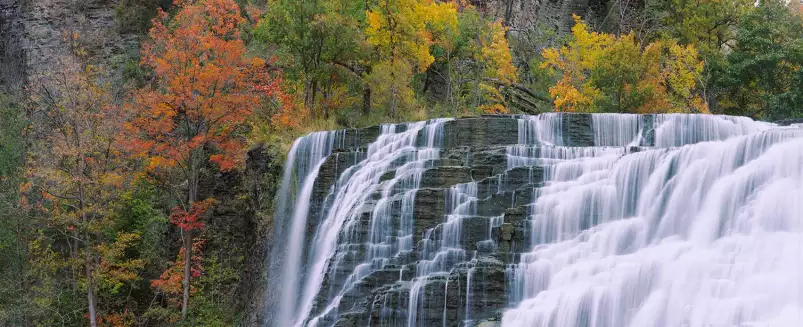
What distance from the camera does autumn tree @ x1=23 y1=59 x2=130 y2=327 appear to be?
29484 mm

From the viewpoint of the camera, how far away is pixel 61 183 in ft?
96.9

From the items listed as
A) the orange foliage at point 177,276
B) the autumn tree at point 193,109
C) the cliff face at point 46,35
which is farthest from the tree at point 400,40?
the cliff face at point 46,35

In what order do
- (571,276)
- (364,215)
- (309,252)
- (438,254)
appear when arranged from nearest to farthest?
(571,276), (438,254), (364,215), (309,252)

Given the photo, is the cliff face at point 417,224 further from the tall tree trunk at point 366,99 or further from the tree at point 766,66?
the tree at point 766,66

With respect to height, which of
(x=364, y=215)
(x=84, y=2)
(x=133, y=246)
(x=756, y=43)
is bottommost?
(x=133, y=246)

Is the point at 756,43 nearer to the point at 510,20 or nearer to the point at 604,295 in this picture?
the point at 510,20

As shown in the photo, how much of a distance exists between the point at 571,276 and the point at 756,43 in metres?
19.8

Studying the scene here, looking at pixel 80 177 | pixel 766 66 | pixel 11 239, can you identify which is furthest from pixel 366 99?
pixel 766 66

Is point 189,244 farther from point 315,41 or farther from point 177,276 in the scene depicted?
point 315,41

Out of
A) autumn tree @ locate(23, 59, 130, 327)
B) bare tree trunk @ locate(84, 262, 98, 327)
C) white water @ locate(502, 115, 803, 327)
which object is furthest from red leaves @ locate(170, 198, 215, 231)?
white water @ locate(502, 115, 803, 327)

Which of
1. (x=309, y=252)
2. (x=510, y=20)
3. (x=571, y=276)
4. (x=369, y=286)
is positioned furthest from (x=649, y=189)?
(x=510, y=20)

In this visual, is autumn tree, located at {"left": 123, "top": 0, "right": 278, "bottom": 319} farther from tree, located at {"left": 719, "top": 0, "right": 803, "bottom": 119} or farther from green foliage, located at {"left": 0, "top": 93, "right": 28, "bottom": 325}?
tree, located at {"left": 719, "top": 0, "right": 803, "bottom": 119}

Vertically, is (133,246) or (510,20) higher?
(510,20)

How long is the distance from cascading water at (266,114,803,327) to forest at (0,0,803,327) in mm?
4420
